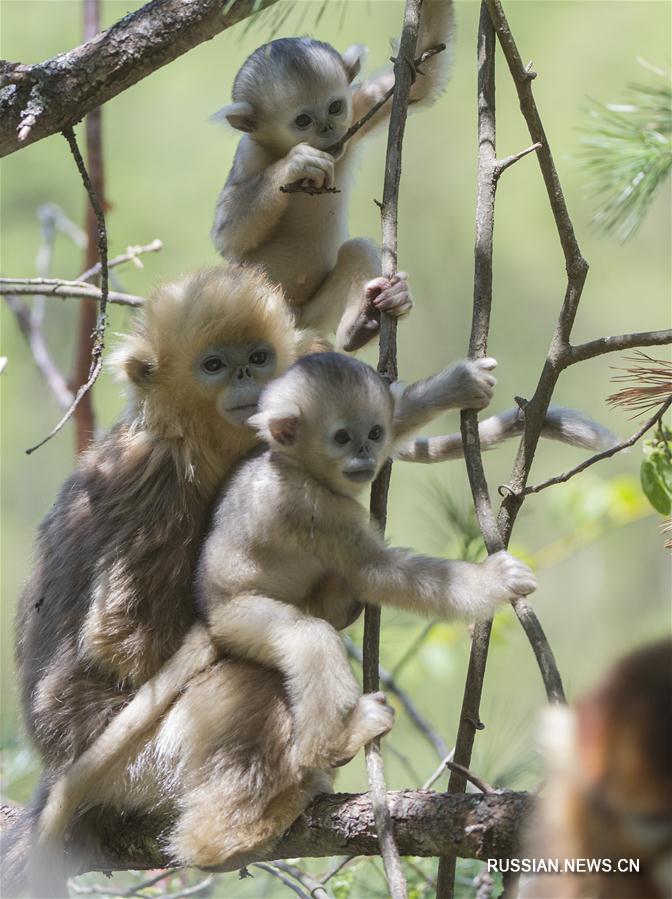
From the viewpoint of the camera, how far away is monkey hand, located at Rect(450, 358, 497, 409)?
2.64m

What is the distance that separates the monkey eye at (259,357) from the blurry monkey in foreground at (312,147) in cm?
45

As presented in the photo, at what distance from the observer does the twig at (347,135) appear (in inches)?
112

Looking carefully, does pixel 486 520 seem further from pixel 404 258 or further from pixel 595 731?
pixel 404 258

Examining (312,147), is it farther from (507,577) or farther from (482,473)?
(507,577)

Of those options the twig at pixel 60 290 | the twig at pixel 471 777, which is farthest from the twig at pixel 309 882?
the twig at pixel 60 290

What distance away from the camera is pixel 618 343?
2363mm

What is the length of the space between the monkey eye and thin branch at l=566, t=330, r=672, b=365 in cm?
81

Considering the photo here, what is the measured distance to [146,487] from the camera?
107 inches

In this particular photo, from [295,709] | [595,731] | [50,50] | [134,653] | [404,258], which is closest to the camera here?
[595,731]

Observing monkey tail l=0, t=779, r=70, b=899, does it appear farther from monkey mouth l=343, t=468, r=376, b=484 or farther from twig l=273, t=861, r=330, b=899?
monkey mouth l=343, t=468, r=376, b=484

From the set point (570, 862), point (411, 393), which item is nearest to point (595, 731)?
point (570, 862)

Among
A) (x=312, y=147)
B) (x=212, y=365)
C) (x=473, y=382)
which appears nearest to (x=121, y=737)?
(x=212, y=365)

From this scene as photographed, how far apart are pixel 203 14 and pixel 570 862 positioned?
2.08 metres

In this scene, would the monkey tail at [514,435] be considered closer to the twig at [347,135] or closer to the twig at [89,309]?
the twig at [347,135]
